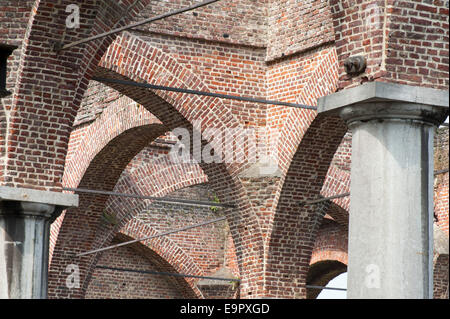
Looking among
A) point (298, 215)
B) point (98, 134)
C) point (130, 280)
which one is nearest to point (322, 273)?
point (130, 280)

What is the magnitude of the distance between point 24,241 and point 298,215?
519cm

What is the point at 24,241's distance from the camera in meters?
10.3

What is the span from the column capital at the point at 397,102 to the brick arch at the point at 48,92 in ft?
Answer: 11.7

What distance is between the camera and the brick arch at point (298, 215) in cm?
1407

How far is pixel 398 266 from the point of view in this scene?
755cm

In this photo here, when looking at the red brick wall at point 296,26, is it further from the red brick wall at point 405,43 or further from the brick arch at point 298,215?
the red brick wall at point 405,43

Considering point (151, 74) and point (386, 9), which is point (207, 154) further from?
point (386, 9)

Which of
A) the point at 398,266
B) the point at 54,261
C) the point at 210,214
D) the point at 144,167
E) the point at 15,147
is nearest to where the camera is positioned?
the point at 398,266

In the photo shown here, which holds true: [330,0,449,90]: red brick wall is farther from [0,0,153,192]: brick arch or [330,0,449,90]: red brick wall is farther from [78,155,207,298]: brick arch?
[78,155,207,298]: brick arch

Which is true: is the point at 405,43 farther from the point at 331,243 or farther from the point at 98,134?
the point at 331,243

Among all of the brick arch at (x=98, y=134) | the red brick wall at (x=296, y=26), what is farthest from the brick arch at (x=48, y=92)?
the brick arch at (x=98, y=134)

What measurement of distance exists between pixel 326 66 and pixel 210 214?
349 inches

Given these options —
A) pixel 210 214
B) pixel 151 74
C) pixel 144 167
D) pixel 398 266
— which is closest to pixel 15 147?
pixel 151 74
